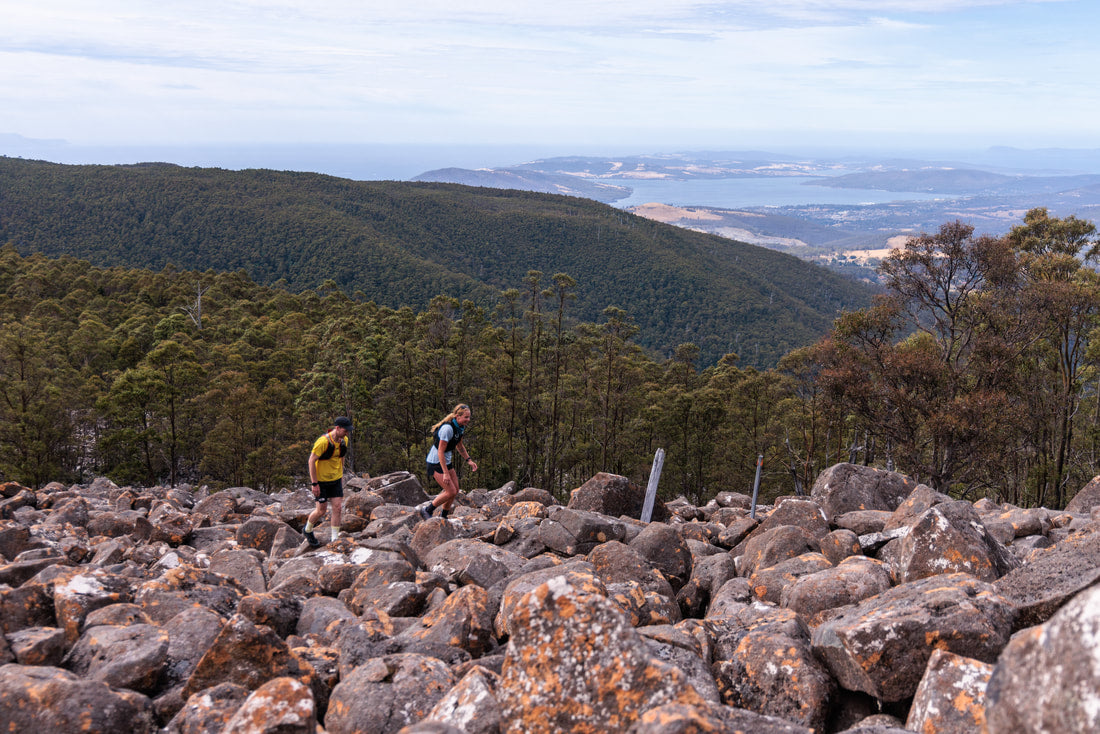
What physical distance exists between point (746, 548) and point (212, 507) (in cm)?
1312

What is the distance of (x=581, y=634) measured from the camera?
174 inches

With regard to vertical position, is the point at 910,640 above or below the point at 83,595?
above

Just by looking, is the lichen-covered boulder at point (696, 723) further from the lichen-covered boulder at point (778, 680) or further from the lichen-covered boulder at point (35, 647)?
the lichen-covered boulder at point (35, 647)

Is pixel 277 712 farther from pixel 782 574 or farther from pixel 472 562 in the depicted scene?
pixel 782 574

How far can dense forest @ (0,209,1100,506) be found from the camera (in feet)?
87.0

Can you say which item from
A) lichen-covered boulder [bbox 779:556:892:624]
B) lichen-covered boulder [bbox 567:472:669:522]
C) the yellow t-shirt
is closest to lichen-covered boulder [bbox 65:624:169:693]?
the yellow t-shirt

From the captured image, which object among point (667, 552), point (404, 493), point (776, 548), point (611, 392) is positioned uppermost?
point (776, 548)

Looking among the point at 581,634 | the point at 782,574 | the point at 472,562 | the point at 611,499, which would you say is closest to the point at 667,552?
the point at 782,574

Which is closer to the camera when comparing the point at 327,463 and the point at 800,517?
the point at 800,517

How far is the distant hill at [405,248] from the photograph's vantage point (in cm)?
14125

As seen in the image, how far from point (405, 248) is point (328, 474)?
6333 inches

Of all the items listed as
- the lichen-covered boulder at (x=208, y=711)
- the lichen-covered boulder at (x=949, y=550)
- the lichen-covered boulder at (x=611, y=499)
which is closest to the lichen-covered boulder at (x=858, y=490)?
the lichen-covered boulder at (x=611, y=499)

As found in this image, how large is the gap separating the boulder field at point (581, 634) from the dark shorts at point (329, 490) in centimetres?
155

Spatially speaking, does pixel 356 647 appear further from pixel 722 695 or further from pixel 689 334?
pixel 689 334
